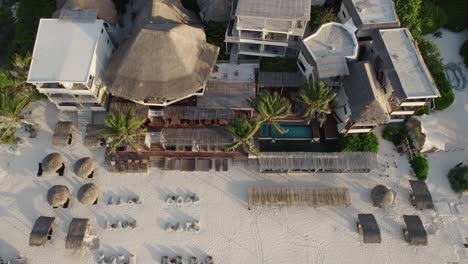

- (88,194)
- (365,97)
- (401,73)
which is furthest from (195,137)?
(401,73)

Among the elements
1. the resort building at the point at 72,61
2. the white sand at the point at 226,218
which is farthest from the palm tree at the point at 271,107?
the resort building at the point at 72,61

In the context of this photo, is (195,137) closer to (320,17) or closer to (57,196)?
(57,196)

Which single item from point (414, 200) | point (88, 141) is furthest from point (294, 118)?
point (88, 141)

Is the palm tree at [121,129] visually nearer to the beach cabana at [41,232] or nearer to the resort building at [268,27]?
the beach cabana at [41,232]

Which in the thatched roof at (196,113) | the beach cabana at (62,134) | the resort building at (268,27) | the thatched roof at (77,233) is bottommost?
the thatched roof at (77,233)

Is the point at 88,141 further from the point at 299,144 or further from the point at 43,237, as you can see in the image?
the point at 299,144

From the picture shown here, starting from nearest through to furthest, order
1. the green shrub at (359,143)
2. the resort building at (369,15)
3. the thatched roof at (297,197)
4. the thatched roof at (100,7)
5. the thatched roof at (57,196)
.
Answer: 1. the thatched roof at (57,196)
2. the thatched roof at (297,197)
3. the green shrub at (359,143)
4. the resort building at (369,15)
5. the thatched roof at (100,7)

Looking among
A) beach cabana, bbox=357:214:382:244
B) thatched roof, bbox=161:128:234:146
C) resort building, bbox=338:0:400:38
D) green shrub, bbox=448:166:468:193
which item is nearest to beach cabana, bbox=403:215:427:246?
beach cabana, bbox=357:214:382:244
